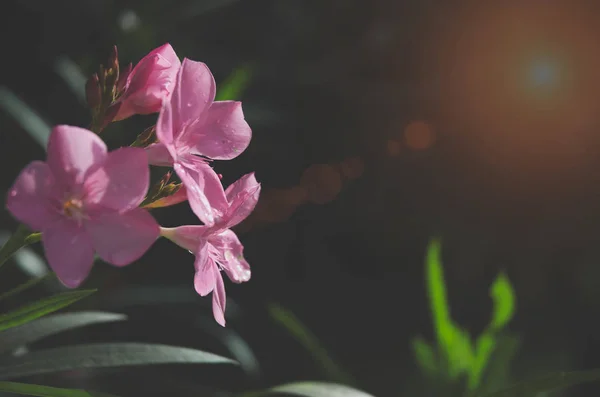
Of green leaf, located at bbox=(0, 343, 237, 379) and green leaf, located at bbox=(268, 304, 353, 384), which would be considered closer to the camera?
green leaf, located at bbox=(0, 343, 237, 379)

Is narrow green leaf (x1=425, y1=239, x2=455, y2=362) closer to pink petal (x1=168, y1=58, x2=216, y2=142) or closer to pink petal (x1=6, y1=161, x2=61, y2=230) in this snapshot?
pink petal (x1=168, y1=58, x2=216, y2=142)

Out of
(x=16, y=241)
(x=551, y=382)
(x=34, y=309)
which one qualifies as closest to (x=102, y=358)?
(x=34, y=309)

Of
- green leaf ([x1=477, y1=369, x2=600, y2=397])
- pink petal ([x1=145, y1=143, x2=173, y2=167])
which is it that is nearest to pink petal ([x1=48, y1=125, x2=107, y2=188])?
pink petal ([x1=145, y1=143, x2=173, y2=167])

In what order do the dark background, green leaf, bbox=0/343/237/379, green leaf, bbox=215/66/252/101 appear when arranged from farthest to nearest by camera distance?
the dark background
green leaf, bbox=215/66/252/101
green leaf, bbox=0/343/237/379

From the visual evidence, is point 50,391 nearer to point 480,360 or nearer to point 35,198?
point 35,198

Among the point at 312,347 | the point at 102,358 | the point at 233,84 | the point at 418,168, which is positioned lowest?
the point at 102,358

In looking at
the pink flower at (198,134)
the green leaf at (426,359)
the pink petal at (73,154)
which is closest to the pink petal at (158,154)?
the pink flower at (198,134)
